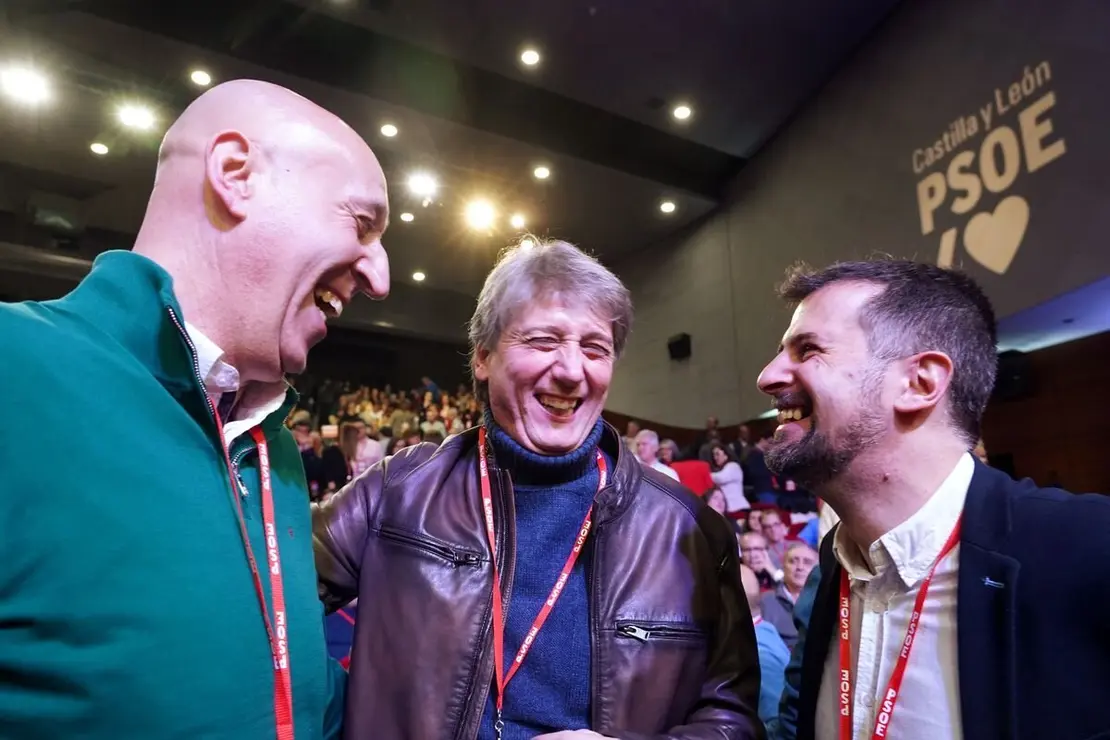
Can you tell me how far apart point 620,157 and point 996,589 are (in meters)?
8.53

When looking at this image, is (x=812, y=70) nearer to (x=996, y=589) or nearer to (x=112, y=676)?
(x=996, y=589)

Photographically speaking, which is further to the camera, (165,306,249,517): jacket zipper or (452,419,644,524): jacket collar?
(452,419,644,524): jacket collar

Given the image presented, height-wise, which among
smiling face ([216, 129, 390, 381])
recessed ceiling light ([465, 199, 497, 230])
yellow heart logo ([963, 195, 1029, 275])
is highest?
recessed ceiling light ([465, 199, 497, 230])

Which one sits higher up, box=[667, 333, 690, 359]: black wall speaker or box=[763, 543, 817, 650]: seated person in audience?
box=[667, 333, 690, 359]: black wall speaker

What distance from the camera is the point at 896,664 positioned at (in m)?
1.13

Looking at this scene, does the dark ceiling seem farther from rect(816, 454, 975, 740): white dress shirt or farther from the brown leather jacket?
rect(816, 454, 975, 740): white dress shirt

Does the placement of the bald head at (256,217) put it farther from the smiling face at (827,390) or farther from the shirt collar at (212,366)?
the smiling face at (827,390)

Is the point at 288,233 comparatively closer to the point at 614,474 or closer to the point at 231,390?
the point at 231,390

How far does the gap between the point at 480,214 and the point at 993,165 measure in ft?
21.9

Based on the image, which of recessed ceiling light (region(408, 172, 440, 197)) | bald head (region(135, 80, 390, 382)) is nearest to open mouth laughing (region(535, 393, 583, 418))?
bald head (region(135, 80, 390, 382))

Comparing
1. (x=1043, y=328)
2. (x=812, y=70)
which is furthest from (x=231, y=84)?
(x=812, y=70)

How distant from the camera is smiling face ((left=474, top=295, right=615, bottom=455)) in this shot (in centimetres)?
142

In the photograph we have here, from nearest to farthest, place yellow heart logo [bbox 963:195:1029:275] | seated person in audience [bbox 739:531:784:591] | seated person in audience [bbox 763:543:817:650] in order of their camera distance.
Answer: seated person in audience [bbox 763:543:817:650], seated person in audience [bbox 739:531:784:591], yellow heart logo [bbox 963:195:1029:275]

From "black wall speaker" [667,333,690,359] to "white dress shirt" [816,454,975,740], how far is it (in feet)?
32.8
